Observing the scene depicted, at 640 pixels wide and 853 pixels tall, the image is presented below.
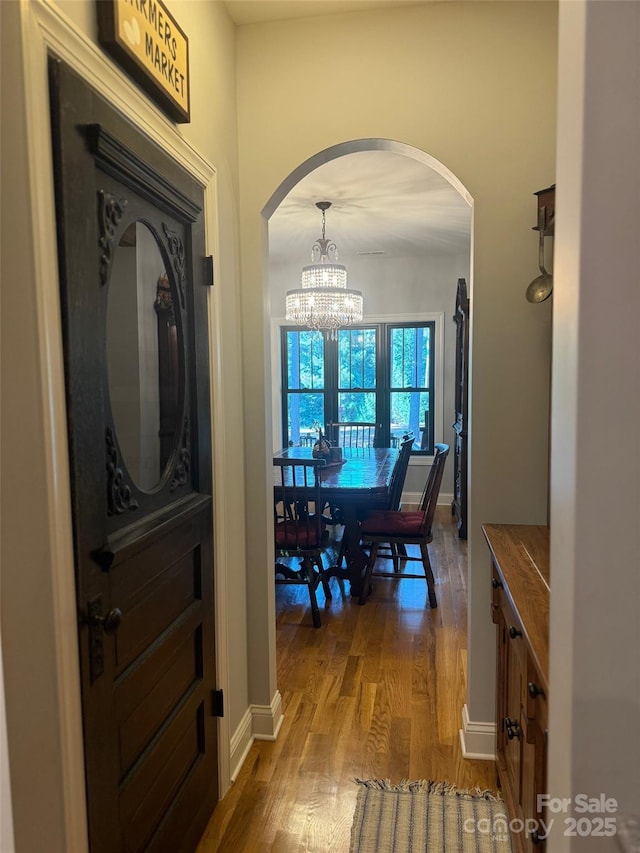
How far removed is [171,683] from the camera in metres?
1.60

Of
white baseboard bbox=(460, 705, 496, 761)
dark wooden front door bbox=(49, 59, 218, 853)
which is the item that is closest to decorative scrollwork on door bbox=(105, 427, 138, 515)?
dark wooden front door bbox=(49, 59, 218, 853)

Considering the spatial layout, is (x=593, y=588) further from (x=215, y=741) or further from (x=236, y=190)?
(x=236, y=190)

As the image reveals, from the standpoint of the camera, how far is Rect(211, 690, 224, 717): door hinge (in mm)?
1894

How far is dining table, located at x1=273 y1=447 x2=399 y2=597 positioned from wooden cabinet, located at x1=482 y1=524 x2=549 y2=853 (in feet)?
5.07

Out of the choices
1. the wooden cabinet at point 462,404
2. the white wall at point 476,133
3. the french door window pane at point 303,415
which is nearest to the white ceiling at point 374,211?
the wooden cabinet at point 462,404

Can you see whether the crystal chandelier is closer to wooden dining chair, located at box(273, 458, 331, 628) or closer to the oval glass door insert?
wooden dining chair, located at box(273, 458, 331, 628)

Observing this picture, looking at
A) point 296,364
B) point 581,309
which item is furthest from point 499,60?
point 296,364

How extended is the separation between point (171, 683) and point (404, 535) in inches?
90.0

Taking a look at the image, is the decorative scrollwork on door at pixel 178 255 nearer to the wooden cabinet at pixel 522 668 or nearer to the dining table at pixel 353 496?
the wooden cabinet at pixel 522 668

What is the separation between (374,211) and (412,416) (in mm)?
2562

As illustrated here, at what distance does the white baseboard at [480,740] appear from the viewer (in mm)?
2172

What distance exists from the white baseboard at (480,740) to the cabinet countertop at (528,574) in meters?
0.80

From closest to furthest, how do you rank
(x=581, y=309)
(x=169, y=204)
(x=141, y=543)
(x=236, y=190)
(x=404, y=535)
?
(x=581, y=309), (x=141, y=543), (x=169, y=204), (x=236, y=190), (x=404, y=535)

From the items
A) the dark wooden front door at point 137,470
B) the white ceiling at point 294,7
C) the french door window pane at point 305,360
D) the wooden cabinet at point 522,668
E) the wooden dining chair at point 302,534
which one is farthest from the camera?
the french door window pane at point 305,360
